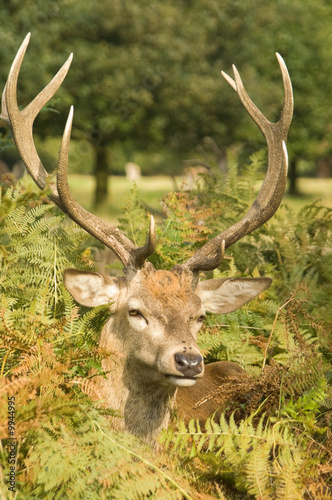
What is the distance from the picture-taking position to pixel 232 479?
10.4 ft

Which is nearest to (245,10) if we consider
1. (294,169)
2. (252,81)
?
(252,81)

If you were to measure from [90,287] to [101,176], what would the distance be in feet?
78.0

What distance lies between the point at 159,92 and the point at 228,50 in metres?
4.64

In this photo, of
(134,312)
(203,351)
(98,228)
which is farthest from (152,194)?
(134,312)

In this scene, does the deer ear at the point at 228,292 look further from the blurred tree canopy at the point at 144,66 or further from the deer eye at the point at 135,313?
the blurred tree canopy at the point at 144,66

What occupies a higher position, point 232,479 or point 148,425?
point 232,479

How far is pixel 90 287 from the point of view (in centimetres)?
413

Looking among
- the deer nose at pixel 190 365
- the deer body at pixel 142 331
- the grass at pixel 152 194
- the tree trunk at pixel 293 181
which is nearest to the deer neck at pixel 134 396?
the deer body at pixel 142 331

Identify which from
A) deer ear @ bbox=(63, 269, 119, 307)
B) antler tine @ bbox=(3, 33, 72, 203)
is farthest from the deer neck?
antler tine @ bbox=(3, 33, 72, 203)

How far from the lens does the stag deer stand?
12.3 ft

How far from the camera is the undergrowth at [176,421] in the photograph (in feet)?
9.77

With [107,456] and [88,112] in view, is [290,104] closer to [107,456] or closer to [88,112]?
[107,456]

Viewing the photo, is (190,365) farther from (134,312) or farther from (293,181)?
(293,181)

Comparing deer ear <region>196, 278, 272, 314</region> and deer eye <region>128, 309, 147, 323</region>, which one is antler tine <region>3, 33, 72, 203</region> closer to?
deer eye <region>128, 309, 147, 323</region>
